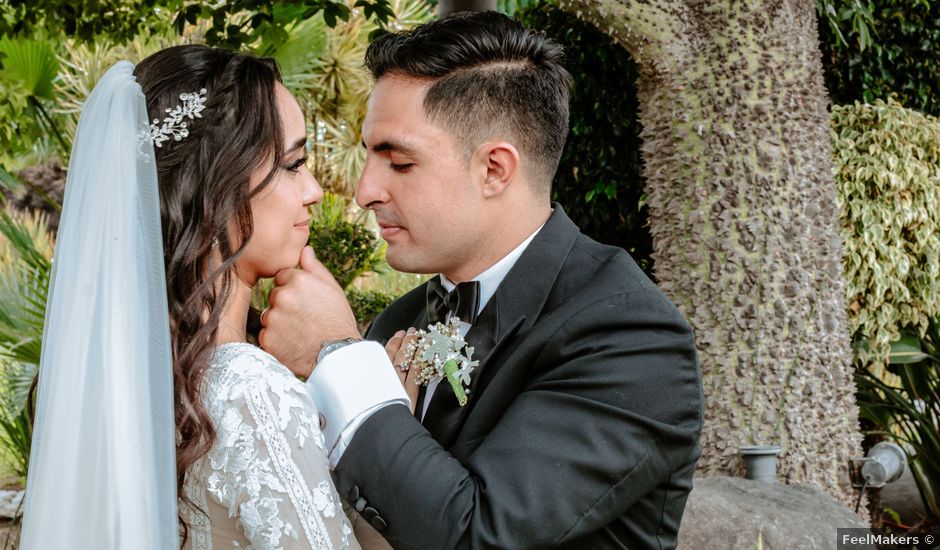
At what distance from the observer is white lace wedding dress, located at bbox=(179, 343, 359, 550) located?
191cm

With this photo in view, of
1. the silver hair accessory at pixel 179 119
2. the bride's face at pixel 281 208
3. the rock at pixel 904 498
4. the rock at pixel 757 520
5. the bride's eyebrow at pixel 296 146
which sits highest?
the silver hair accessory at pixel 179 119

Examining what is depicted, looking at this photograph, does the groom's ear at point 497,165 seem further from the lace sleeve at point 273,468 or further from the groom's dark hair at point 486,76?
the lace sleeve at point 273,468

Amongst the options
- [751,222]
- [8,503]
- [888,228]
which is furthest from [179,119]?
[8,503]

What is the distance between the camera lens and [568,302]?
2.33 metres

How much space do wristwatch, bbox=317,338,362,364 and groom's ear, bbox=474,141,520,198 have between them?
67 centimetres

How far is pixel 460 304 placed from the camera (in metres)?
2.59

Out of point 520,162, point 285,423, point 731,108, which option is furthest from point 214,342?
point 731,108

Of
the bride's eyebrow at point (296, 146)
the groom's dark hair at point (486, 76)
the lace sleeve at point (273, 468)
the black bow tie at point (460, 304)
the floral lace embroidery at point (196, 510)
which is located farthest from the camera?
the groom's dark hair at point (486, 76)

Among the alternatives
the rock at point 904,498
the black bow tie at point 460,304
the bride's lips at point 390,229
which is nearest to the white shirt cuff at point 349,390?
the black bow tie at point 460,304

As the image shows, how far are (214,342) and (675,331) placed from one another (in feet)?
3.56

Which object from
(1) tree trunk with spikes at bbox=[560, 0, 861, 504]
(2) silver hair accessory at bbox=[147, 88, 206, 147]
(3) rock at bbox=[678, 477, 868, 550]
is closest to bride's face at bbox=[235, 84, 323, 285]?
(2) silver hair accessory at bbox=[147, 88, 206, 147]

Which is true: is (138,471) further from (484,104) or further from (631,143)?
(631,143)

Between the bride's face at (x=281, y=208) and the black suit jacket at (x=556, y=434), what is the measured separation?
1.62 feet

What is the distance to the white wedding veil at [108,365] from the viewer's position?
1.91 metres
